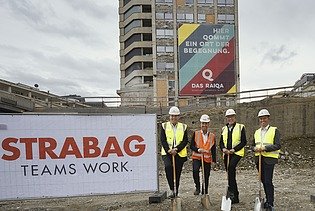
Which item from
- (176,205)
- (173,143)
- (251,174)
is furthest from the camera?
(251,174)

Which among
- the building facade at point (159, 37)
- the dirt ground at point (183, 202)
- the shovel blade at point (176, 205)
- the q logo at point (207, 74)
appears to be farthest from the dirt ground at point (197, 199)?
the building facade at point (159, 37)

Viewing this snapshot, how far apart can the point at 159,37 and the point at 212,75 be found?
38.4ft

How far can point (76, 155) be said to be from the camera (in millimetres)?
7012

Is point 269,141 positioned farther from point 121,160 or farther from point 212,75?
point 212,75

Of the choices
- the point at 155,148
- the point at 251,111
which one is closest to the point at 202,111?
the point at 251,111

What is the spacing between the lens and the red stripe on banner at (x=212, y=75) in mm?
47125

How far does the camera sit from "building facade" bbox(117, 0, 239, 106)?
52938mm

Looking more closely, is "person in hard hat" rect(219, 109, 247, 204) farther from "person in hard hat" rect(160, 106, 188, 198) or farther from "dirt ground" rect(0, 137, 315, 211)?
"person in hard hat" rect(160, 106, 188, 198)

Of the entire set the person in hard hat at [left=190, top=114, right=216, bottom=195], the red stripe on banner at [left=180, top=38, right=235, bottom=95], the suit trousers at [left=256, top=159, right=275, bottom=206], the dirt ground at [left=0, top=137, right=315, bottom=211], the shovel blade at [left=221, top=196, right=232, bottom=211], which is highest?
the red stripe on banner at [left=180, top=38, right=235, bottom=95]

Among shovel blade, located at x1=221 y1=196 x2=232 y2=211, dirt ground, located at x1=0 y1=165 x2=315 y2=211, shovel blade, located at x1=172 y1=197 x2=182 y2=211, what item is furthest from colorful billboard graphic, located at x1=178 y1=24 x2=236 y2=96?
shovel blade, located at x1=172 y1=197 x2=182 y2=211

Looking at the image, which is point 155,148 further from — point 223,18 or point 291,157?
point 223,18

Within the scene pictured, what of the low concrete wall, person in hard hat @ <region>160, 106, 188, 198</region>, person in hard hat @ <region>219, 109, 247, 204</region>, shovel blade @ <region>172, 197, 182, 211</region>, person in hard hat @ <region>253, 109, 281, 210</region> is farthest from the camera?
the low concrete wall

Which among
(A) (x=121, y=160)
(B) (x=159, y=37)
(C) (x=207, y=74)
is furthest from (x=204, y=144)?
(B) (x=159, y=37)

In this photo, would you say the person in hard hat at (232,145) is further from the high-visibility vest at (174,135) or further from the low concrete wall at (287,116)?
the low concrete wall at (287,116)
